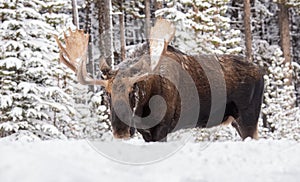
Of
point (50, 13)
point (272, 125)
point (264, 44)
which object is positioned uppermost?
point (50, 13)

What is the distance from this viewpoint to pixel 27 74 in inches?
500

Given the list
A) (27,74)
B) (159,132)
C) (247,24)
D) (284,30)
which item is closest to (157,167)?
(159,132)

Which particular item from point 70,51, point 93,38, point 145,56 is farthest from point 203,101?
point 93,38

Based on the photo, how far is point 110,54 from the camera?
13844 millimetres

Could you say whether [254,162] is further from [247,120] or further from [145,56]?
[247,120]

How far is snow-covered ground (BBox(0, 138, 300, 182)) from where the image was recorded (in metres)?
3.22

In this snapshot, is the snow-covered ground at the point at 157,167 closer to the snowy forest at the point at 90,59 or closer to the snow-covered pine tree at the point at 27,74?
the snowy forest at the point at 90,59

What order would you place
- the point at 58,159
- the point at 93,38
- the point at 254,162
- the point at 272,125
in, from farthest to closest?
the point at 93,38, the point at 272,125, the point at 254,162, the point at 58,159

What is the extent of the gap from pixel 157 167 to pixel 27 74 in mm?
9713

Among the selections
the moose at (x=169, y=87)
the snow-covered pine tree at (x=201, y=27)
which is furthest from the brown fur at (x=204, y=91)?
the snow-covered pine tree at (x=201, y=27)

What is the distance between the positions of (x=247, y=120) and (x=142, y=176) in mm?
3970

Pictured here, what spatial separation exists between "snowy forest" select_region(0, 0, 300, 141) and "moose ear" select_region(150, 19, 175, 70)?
5.52ft

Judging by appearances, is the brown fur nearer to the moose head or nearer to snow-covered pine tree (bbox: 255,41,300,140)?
the moose head

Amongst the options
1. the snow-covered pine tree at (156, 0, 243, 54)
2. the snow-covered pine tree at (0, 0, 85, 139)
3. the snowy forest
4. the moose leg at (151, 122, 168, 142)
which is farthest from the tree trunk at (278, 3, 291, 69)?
the moose leg at (151, 122, 168, 142)
